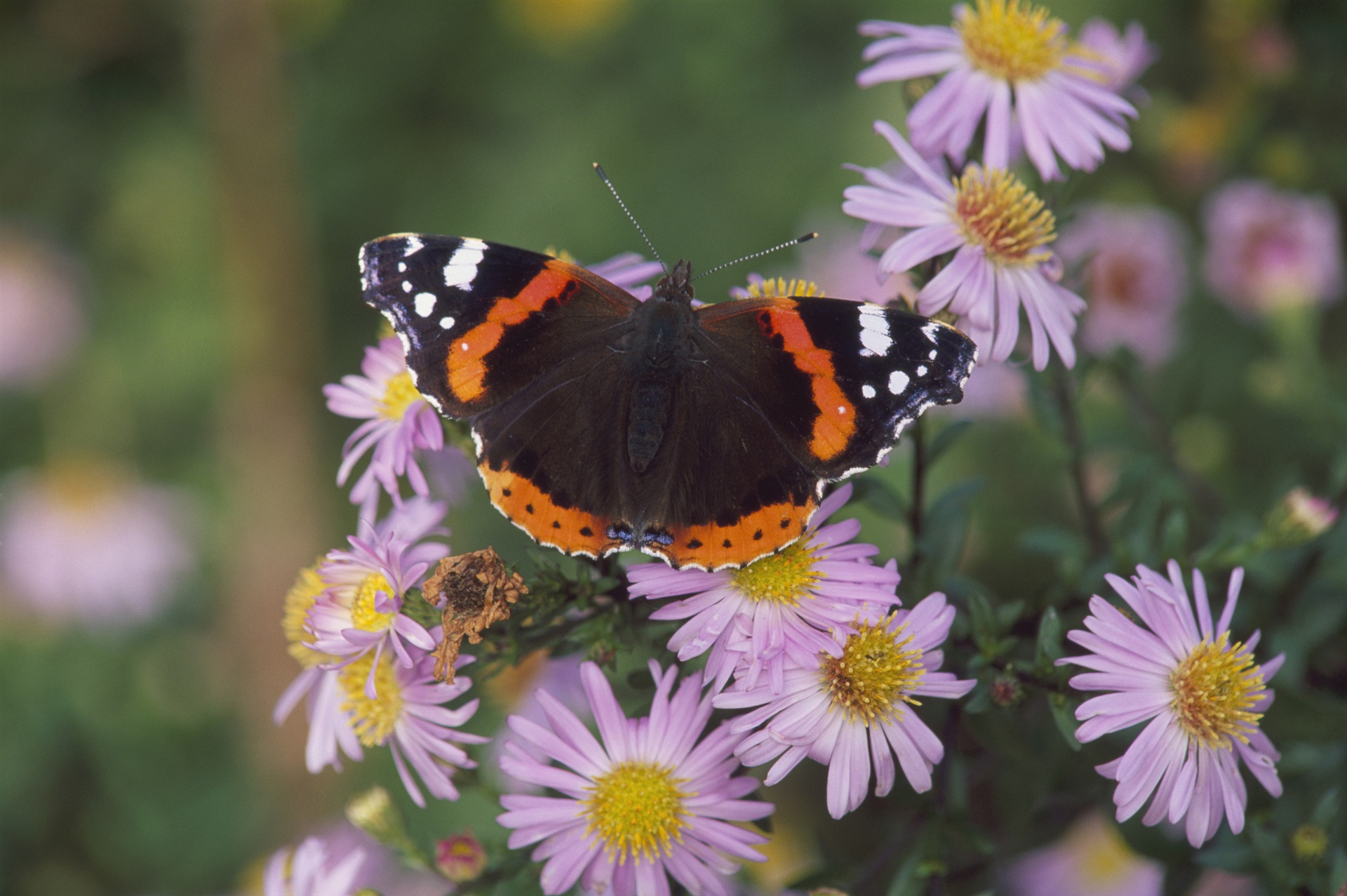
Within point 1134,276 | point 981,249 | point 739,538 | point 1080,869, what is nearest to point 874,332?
point 981,249

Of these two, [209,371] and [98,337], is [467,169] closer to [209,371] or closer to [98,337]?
[209,371]

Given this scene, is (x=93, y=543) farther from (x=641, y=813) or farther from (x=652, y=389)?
(x=641, y=813)

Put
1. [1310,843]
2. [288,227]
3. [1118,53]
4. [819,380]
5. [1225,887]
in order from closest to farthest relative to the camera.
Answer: [1310,843] → [819,380] → [1118,53] → [1225,887] → [288,227]

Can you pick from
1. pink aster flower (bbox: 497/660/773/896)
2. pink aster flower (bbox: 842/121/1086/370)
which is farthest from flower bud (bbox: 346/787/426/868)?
pink aster flower (bbox: 842/121/1086/370)

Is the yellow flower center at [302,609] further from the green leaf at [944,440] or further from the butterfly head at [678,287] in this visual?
the green leaf at [944,440]

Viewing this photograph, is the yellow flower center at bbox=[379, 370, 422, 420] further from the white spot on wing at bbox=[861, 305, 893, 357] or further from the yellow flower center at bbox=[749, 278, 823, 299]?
the white spot on wing at bbox=[861, 305, 893, 357]

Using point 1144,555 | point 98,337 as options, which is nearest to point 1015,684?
point 1144,555

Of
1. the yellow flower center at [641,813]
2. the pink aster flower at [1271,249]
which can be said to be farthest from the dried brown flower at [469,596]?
the pink aster flower at [1271,249]
